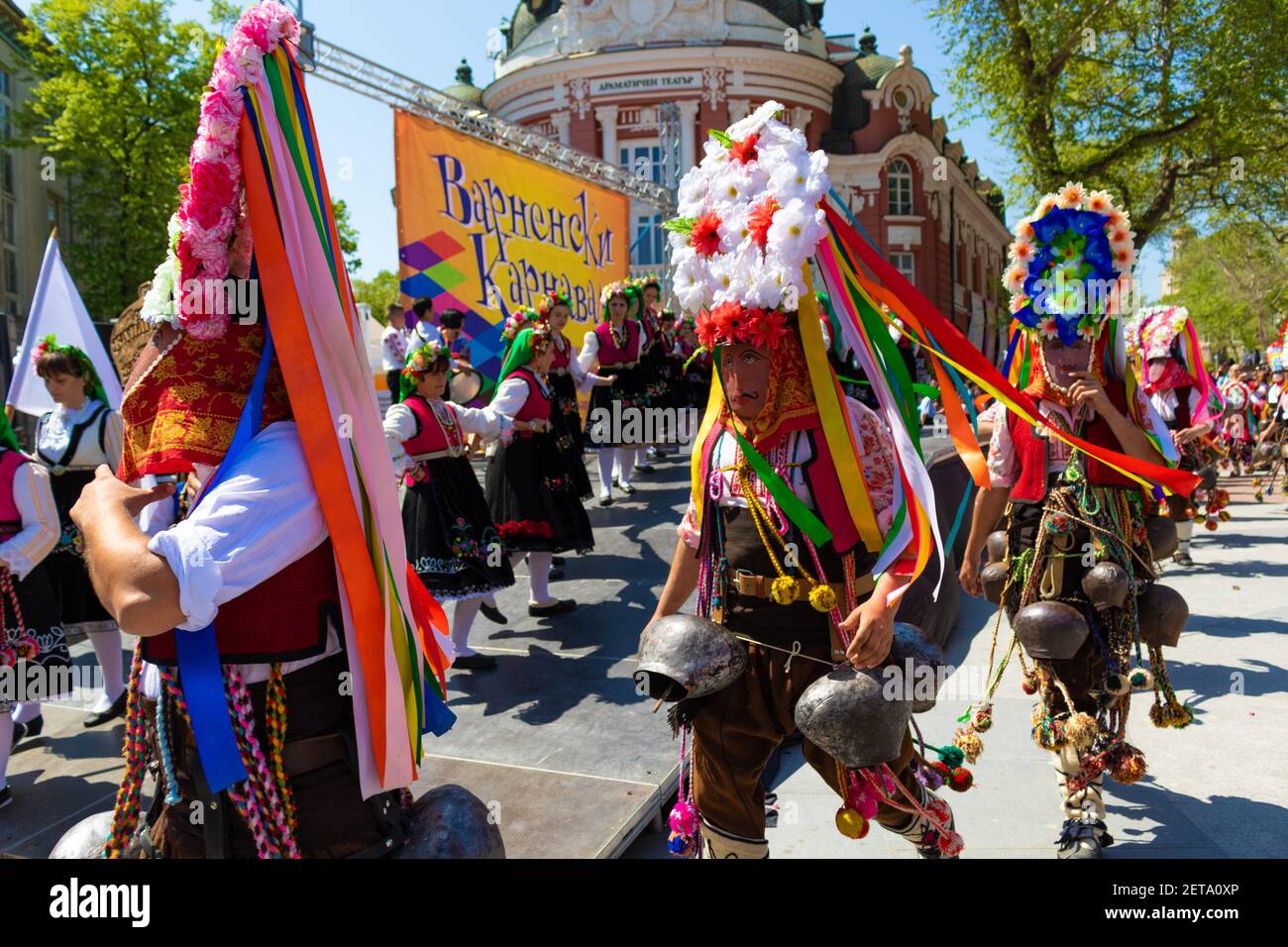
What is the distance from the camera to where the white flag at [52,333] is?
6020 mm

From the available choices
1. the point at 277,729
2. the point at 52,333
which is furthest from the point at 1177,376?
the point at 52,333

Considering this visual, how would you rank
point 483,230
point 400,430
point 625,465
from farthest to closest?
1. point 483,230
2. point 625,465
3. point 400,430

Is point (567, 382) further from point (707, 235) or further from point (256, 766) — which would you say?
point (256, 766)

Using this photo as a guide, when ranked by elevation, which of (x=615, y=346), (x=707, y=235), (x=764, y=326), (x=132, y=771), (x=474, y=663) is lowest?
(x=474, y=663)

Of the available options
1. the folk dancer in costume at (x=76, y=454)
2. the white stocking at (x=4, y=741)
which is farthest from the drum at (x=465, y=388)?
the white stocking at (x=4, y=741)

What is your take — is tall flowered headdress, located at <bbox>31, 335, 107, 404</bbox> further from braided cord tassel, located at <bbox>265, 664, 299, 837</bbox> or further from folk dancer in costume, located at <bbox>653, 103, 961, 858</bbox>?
braided cord tassel, located at <bbox>265, 664, 299, 837</bbox>

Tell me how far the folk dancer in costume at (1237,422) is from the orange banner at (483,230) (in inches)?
455

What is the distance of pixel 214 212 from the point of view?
1.84 m

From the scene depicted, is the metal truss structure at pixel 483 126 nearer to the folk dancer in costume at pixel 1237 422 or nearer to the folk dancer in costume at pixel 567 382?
the folk dancer in costume at pixel 567 382

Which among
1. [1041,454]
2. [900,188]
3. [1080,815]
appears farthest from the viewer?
[900,188]

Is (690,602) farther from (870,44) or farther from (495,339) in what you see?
(870,44)

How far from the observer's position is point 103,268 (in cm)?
2430

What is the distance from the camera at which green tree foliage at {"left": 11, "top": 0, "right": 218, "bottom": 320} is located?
2330 cm

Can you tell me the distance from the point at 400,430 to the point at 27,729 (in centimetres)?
266
